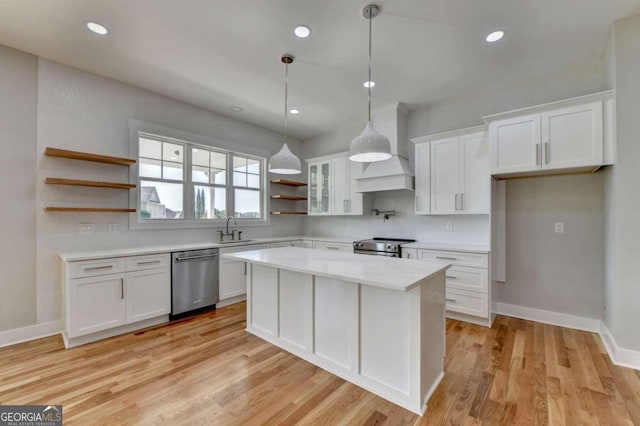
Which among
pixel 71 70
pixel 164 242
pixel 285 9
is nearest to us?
pixel 285 9

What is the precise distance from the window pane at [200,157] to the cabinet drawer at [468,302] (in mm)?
3998

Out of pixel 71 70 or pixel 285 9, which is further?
pixel 71 70

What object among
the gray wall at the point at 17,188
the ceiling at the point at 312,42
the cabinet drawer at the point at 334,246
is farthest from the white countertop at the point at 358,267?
the gray wall at the point at 17,188

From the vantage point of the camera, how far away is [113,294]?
2.98 m

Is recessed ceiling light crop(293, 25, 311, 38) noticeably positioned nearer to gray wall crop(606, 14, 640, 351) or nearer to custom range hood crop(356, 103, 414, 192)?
custom range hood crop(356, 103, 414, 192)

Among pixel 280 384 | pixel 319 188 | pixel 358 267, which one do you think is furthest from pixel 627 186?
pixel 319 188

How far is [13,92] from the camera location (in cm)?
283

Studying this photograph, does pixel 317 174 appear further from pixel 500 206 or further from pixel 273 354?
pixel 273 354

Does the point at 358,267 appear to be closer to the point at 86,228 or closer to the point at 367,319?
the point at 367,319

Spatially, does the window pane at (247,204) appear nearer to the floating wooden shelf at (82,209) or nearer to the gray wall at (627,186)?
the floating wooden shelf at (82,209)

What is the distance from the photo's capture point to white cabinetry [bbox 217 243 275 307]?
13.0ft

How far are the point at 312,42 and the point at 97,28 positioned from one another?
1.93 metres

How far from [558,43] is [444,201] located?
76.9 inches

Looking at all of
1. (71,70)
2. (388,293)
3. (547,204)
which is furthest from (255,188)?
(547,204)
